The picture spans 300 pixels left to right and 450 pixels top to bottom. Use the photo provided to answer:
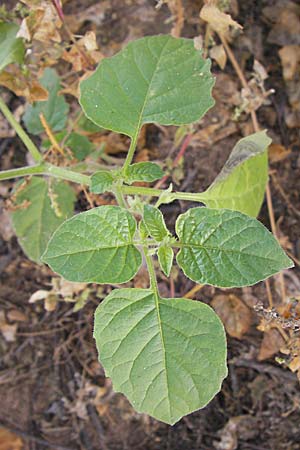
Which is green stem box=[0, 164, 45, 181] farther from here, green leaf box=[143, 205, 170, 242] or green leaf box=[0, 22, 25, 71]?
green leaf box=[143, 205, 170, 242]

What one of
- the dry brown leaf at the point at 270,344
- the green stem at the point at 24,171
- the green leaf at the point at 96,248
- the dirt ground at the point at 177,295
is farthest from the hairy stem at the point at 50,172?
the dry brown leaf at the point at 270,344

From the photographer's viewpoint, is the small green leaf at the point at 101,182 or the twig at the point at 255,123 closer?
the small green leaf at the point at 101,182

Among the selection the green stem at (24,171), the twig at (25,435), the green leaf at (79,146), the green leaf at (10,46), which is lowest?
the twig at (25,435)

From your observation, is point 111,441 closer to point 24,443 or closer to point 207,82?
point 24,443

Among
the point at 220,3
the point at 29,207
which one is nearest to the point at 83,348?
the point at 29,207

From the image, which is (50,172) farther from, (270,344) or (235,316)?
(270,344)

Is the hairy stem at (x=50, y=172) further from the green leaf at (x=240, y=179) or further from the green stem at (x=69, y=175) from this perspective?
the green leaf at (x=240, y=179)
